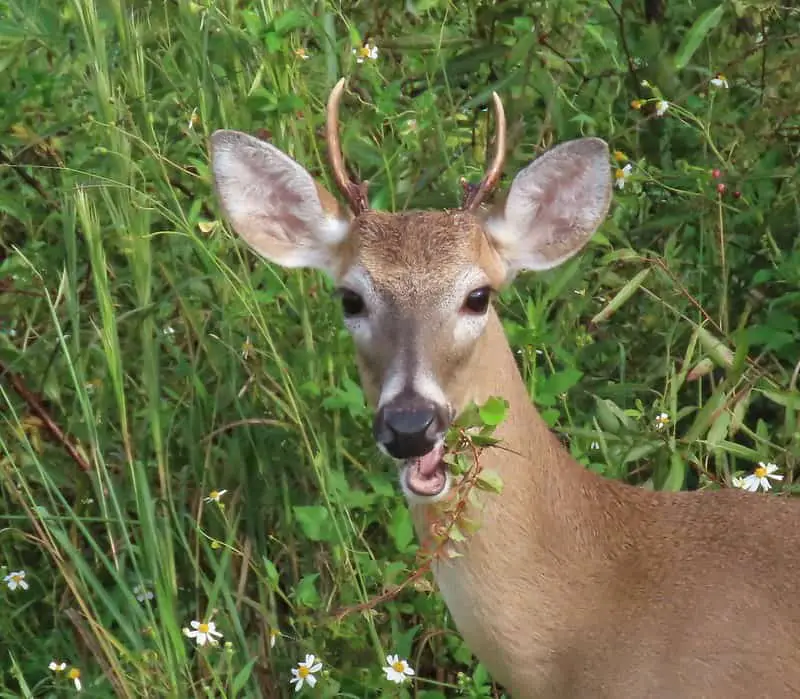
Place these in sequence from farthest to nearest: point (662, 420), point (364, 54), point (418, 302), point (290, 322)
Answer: point (364, 54) → point (662, 420) → point (290, 322) → point (418, 302)

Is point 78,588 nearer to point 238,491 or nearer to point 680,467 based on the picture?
point 238,491

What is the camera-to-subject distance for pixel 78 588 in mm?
3521

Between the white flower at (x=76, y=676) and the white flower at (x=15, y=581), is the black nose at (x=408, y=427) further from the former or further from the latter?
the white flower at (x=15, y=581)

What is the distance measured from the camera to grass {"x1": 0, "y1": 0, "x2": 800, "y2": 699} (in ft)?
11.1

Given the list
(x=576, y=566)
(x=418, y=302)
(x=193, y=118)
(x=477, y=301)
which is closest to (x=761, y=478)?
(x=576, y=566)

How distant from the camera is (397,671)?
334 centimetres

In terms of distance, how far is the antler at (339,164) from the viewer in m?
3.10

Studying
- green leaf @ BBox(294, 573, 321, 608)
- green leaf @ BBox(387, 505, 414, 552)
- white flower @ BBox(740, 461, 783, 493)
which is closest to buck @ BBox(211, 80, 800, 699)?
green leaf @ BBox(387, 505, 414, 552)

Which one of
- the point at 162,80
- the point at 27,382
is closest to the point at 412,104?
the point at 162,80

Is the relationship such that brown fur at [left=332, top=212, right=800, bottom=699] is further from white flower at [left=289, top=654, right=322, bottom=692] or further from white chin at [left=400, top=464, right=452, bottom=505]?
white flower at [left=289, top=654, right=322, bottom=692]

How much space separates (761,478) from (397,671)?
999mm

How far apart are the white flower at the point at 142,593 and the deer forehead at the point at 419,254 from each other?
2.73ft

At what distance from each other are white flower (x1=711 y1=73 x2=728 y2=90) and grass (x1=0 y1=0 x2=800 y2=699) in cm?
8

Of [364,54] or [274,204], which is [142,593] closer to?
[274,204]
